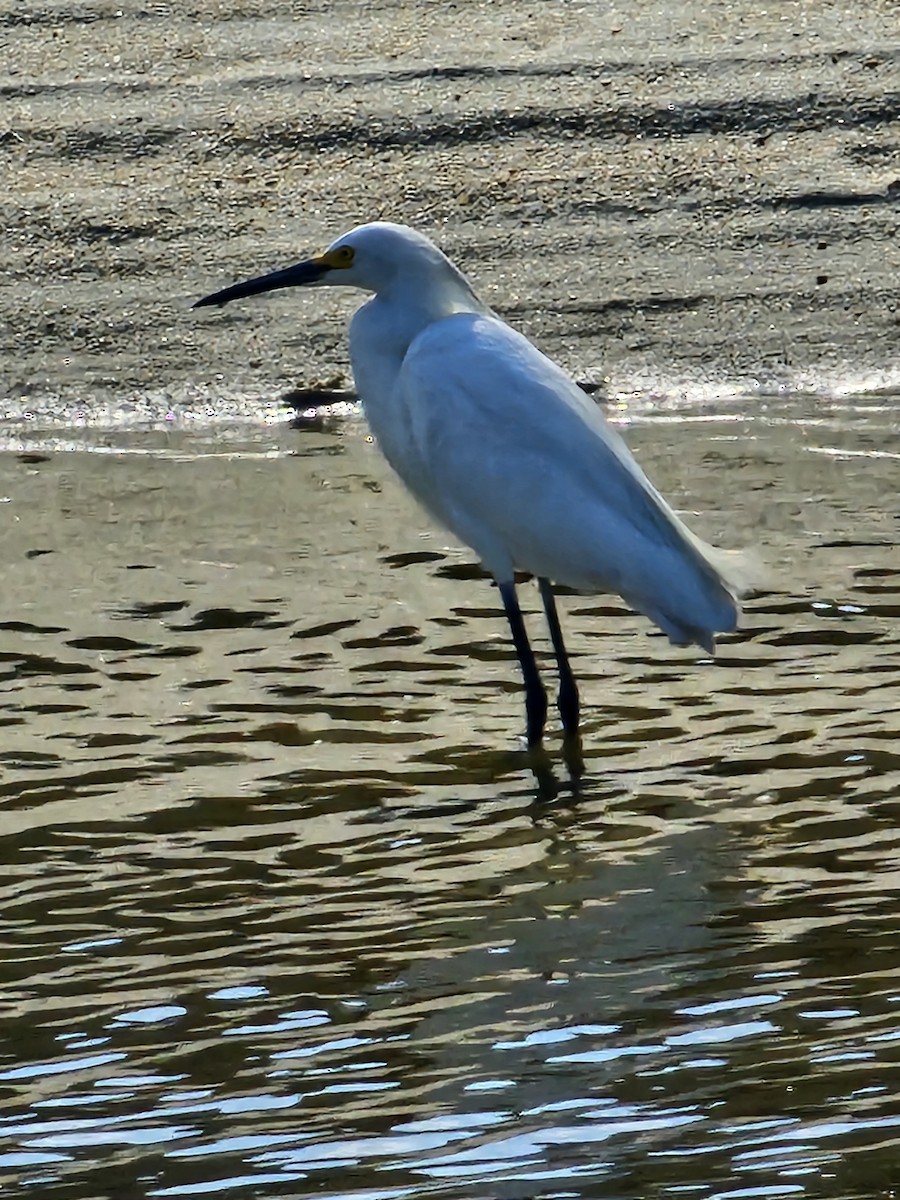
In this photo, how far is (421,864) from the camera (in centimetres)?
457

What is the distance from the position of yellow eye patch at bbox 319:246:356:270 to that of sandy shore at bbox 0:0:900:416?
245 centimetres

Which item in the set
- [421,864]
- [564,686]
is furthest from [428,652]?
[421,864]

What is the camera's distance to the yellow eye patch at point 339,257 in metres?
5.91

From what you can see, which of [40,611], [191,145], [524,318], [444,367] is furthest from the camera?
[191,145]

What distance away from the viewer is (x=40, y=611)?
6180 mm

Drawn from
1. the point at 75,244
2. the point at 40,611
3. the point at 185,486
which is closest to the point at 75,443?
the point at 185,486

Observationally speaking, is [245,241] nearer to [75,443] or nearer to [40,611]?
[75,443]

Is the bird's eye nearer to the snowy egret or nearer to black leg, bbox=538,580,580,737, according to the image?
the snowy egret

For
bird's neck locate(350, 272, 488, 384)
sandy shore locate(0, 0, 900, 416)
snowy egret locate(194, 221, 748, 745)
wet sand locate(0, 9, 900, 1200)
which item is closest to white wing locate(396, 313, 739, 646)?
snowy egret locate(194, 221, 748, 745)

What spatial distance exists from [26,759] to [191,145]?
4823 millimetres

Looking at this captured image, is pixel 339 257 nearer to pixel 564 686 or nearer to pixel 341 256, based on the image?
pixel 341 256

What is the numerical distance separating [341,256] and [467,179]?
11.5 ft

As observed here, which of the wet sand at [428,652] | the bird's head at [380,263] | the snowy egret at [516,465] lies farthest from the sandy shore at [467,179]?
the snowy egret at [516,465]

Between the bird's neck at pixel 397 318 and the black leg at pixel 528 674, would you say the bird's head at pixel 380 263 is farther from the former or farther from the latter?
the black leg at pixel 528 674
